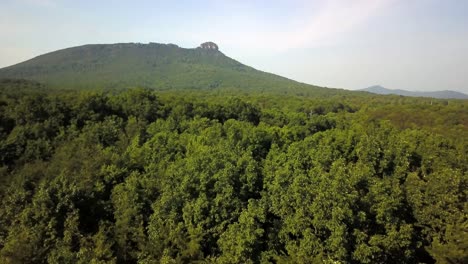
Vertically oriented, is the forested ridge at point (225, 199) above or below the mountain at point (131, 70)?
below

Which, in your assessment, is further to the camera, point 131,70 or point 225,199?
point 131,70

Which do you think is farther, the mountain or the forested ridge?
the mountain

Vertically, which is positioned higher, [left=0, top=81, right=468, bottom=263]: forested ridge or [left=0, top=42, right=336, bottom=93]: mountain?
[left=0, top=42, right=336, bottom=93]: mountain

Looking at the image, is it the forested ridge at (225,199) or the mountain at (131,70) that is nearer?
the forested ridge at (225,199)

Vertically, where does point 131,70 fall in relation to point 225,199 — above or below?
above
